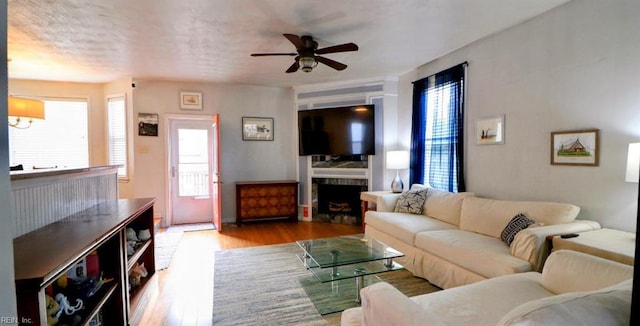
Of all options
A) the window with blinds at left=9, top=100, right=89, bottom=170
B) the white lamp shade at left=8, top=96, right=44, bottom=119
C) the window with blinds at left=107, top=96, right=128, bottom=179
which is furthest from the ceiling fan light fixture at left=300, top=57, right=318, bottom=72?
the window with blinds at left=9, top=100, right=89, bottom=170

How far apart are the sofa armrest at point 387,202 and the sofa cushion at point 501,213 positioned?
963 mm

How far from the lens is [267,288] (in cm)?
266

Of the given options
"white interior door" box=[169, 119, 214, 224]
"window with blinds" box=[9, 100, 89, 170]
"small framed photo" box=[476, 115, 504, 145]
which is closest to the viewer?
"small framed photo" box=[476, 115, 504, 145]

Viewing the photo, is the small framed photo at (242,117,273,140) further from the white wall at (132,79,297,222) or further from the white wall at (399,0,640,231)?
the white wall at (399,0,640,231)

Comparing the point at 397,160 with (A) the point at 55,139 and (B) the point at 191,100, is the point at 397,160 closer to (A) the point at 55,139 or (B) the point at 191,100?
(B) the point at 191,100

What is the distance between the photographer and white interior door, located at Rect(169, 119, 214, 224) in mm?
5039

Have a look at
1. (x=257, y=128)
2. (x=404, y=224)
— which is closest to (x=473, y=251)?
(x=404, y=224)

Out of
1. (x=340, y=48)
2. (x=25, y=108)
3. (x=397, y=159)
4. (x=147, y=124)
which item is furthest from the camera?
(x=147, y=124)

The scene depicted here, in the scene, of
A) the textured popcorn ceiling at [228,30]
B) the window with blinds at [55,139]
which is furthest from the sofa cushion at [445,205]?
the window with blinds at [55,139]

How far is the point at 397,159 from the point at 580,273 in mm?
2929

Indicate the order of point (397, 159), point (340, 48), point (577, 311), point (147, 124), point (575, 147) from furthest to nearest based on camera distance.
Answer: point (147, 124) → point (397, 159) → point (340, 48) → point (575, 147) → point (577, 311)

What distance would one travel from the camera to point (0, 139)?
0.60m

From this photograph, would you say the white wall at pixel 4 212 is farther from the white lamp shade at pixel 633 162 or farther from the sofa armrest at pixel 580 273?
the white lamp shade at pixel 633 162

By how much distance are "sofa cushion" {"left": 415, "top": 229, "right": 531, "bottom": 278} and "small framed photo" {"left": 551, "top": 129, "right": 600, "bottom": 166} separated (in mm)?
918
